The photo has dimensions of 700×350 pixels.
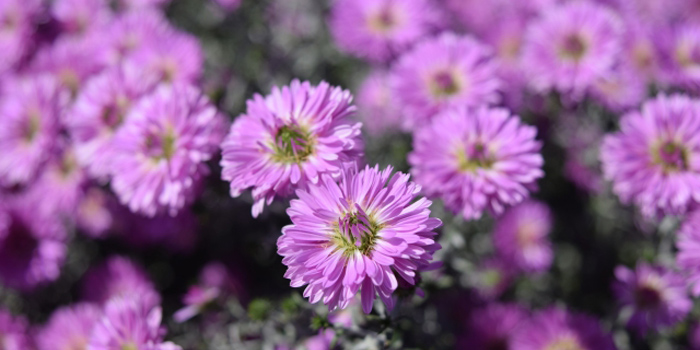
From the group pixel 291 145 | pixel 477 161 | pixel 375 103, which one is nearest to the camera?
pixel 291 145

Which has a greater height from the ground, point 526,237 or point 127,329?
point 526,237

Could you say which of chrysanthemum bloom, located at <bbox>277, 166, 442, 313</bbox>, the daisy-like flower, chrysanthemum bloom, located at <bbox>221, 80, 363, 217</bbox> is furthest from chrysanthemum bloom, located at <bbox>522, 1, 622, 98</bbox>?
chrysanthemum bloom, located at <bbox>277, 166, 442, 313</bbox>

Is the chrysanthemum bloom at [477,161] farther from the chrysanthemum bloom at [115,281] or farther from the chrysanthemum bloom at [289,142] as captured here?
the chrysanthemum bloom at [115,281]

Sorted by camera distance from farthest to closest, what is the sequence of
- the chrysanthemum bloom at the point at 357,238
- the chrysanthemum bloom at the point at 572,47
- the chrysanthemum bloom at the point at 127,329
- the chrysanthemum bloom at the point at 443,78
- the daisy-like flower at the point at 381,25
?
the daisy-like flower at the point at 381,25 → the chrysanthemum bloom at the point at 572,47 → the chrysanthemum bloom at the point at 443,78 → the chrysanthemum bloom at the point at 127,329 → the chrysanthemum bloom at the point at 357,238

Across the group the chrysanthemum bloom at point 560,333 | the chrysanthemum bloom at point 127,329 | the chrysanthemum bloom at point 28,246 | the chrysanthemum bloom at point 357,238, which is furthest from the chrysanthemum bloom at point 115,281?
the chrysanthemum bloom at point 560,333

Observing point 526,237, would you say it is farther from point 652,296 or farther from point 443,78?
point 443,78

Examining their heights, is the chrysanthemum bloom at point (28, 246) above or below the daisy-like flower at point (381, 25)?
below

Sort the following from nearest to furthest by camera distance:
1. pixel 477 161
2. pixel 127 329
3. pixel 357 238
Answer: pixel 357 238 < pixel 127 329 < pixel 477 161

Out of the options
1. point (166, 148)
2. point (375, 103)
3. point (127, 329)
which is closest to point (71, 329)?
point (127, 329)
